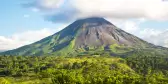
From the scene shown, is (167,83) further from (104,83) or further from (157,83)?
(104,83)

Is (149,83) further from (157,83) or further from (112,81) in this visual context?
(112,81)

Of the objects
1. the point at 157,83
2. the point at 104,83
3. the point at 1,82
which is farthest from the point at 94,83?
the point at 1,82

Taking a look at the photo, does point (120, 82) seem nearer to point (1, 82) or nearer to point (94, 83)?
point (94, 83)

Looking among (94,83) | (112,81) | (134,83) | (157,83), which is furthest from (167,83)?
(94,83)

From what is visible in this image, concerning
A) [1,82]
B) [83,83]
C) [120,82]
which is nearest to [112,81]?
[120,82]

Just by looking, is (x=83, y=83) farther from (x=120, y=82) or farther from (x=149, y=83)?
(x=149, y=83)

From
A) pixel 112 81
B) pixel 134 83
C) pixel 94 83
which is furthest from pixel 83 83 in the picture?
pixel 134 83
